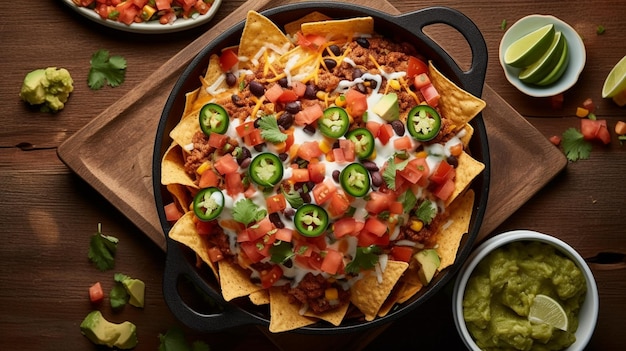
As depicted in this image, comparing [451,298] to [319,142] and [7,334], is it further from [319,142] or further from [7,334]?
[7,334]

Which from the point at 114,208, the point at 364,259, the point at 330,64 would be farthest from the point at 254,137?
the point at 114,208

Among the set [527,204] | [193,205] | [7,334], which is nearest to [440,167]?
[527,204]

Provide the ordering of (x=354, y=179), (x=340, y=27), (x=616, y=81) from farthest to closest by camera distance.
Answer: (x=616, y=81)
(x=340, y=27)
(x=354, y=179)

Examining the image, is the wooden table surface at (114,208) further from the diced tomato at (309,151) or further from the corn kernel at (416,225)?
the diced tomato at (309,151)

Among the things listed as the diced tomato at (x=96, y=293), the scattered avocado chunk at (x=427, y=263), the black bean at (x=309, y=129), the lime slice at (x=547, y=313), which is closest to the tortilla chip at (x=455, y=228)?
the scattered avocado chunk at (x=427, y=263)

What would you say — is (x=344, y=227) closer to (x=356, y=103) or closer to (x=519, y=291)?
(x=356, y=103)

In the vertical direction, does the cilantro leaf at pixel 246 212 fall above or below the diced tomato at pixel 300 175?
below
